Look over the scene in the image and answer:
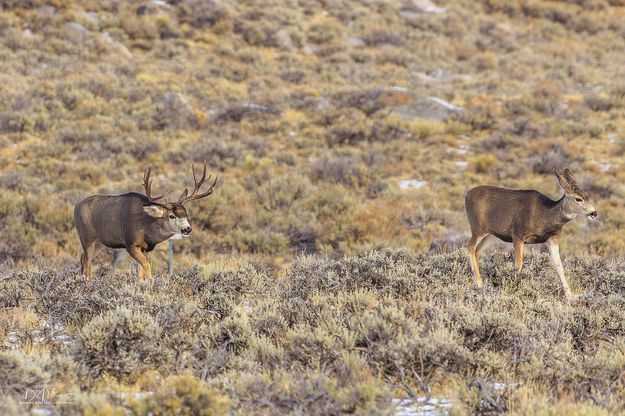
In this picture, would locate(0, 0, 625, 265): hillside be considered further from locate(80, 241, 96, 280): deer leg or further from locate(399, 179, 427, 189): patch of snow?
locate(80, 241, 96, 280): deer leg

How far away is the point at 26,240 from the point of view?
1451cm

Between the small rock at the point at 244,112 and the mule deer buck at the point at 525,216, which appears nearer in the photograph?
the mule deer buck at the point at 525,216

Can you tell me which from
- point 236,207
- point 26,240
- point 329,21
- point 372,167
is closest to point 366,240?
point 236,207

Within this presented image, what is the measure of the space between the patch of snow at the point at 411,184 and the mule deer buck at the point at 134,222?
10.3 meters

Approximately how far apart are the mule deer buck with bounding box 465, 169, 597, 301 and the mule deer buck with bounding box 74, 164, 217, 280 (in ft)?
12.7

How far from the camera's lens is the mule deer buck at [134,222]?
30.8 feet

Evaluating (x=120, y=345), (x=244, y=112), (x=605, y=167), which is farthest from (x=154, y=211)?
(x=244, y=112)

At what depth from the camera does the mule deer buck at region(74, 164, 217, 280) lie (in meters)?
9.39

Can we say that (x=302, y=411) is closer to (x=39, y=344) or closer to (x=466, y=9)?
(x=39, y=344)

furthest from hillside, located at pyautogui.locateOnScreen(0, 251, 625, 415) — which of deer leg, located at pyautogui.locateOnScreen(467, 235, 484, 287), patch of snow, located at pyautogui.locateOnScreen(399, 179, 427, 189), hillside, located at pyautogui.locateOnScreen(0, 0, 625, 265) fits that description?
patch of snow, located at pyautogui.locateOnScreen(399, 179, 427, 189)

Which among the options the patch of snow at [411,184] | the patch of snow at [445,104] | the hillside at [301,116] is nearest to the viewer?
the hillside at [301,116]

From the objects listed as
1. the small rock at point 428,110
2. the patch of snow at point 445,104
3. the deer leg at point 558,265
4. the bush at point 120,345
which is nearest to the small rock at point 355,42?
the patch of snow at point 445,104

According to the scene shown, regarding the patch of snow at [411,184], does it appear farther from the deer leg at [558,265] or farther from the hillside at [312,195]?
the deer leg at [558,265]

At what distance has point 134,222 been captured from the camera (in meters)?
9.61
